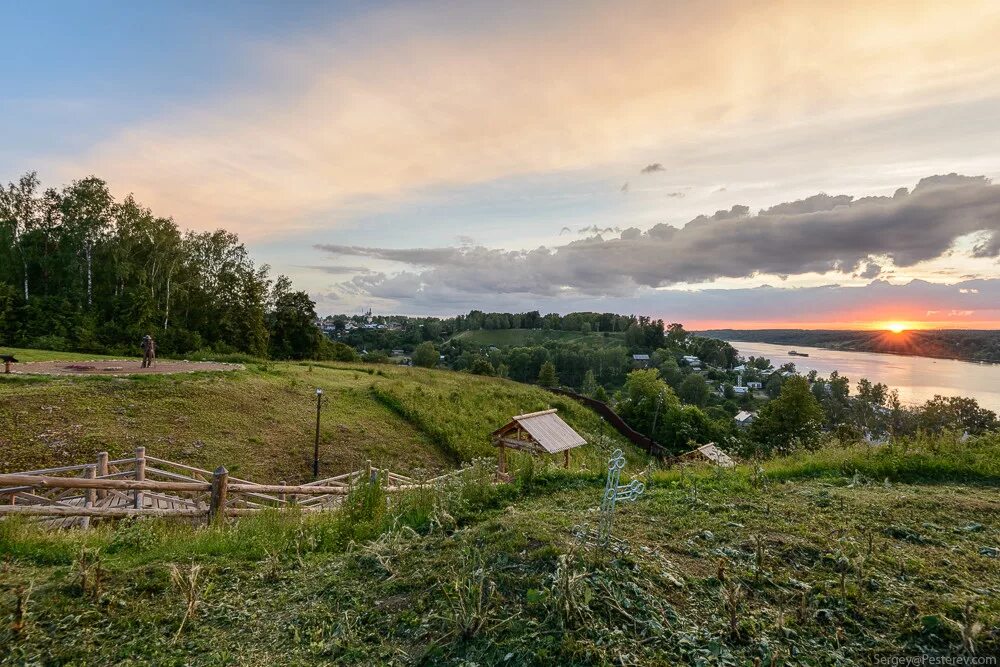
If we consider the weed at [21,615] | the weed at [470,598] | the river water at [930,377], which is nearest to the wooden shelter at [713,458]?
the weed at [470,598]

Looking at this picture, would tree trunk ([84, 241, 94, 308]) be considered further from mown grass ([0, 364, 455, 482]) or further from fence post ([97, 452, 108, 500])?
fence post ([97, 452, 108, 500])

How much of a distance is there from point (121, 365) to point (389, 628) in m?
24.2

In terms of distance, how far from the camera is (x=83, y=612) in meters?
3.25

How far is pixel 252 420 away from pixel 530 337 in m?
98.8

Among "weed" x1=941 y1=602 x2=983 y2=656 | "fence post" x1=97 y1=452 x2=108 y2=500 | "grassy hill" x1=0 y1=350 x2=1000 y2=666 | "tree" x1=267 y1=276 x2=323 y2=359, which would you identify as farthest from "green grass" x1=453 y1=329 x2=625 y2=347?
"weed" x1=941 y1=602 x2=983 y2=656

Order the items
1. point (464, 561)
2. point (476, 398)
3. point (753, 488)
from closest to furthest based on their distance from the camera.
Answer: point (464, 561), point (753, 488), point (476, 398)

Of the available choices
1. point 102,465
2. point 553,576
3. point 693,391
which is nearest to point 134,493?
point 102,465

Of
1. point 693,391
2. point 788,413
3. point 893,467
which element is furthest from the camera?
point 693,391

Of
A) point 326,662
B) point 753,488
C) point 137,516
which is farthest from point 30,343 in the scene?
point 753,488

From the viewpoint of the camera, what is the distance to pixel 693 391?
209 ft

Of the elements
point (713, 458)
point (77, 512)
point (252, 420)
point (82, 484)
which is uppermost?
point (82, 484)

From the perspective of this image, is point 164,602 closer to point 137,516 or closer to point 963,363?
point 137,516

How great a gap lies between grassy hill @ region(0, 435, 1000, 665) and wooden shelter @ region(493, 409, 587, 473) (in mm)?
8466

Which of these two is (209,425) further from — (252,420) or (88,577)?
(88,577)
